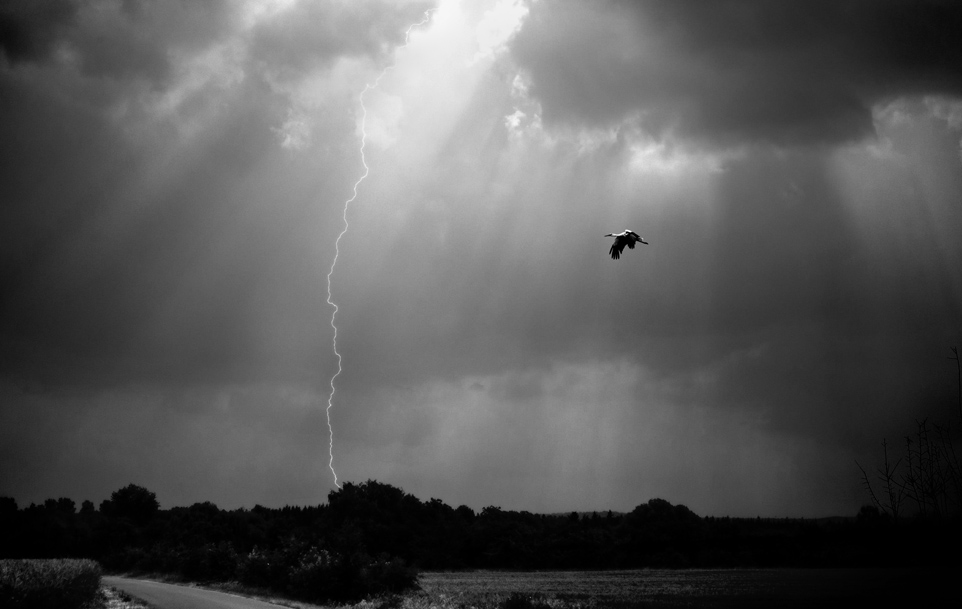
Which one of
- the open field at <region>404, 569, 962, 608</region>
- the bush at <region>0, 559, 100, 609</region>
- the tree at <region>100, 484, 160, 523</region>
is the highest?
the tree at <region>100, 484, 160, 523</region>

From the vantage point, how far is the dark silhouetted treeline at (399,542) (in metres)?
40.2

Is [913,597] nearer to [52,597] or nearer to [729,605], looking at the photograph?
[729,605]

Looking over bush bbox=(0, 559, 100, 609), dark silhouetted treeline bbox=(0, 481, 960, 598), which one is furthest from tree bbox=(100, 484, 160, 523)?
bush bbox=(0, 559, 100, 609)

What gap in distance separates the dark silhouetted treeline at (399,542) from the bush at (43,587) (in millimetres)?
11606

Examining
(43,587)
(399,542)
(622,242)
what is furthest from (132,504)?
(622,242)

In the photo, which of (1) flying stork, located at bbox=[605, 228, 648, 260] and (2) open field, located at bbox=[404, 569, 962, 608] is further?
(2) open field, located at bbox=[404, 569, 962, 608]

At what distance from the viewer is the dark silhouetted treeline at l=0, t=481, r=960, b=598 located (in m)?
40.2

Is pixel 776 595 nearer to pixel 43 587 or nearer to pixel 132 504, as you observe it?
pixel 43 587

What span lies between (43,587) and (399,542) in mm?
80640

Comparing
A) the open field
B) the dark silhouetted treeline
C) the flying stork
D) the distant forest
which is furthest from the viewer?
the distant forest

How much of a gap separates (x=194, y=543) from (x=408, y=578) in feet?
171

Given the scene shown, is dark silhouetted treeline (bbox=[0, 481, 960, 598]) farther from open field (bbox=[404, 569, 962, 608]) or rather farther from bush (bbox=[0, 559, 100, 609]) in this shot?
bush (bbox=[0, 559, 100, 609])

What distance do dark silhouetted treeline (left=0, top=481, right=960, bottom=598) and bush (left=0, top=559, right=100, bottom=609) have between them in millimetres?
11606

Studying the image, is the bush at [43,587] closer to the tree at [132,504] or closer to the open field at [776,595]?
the open field at [776,595]
